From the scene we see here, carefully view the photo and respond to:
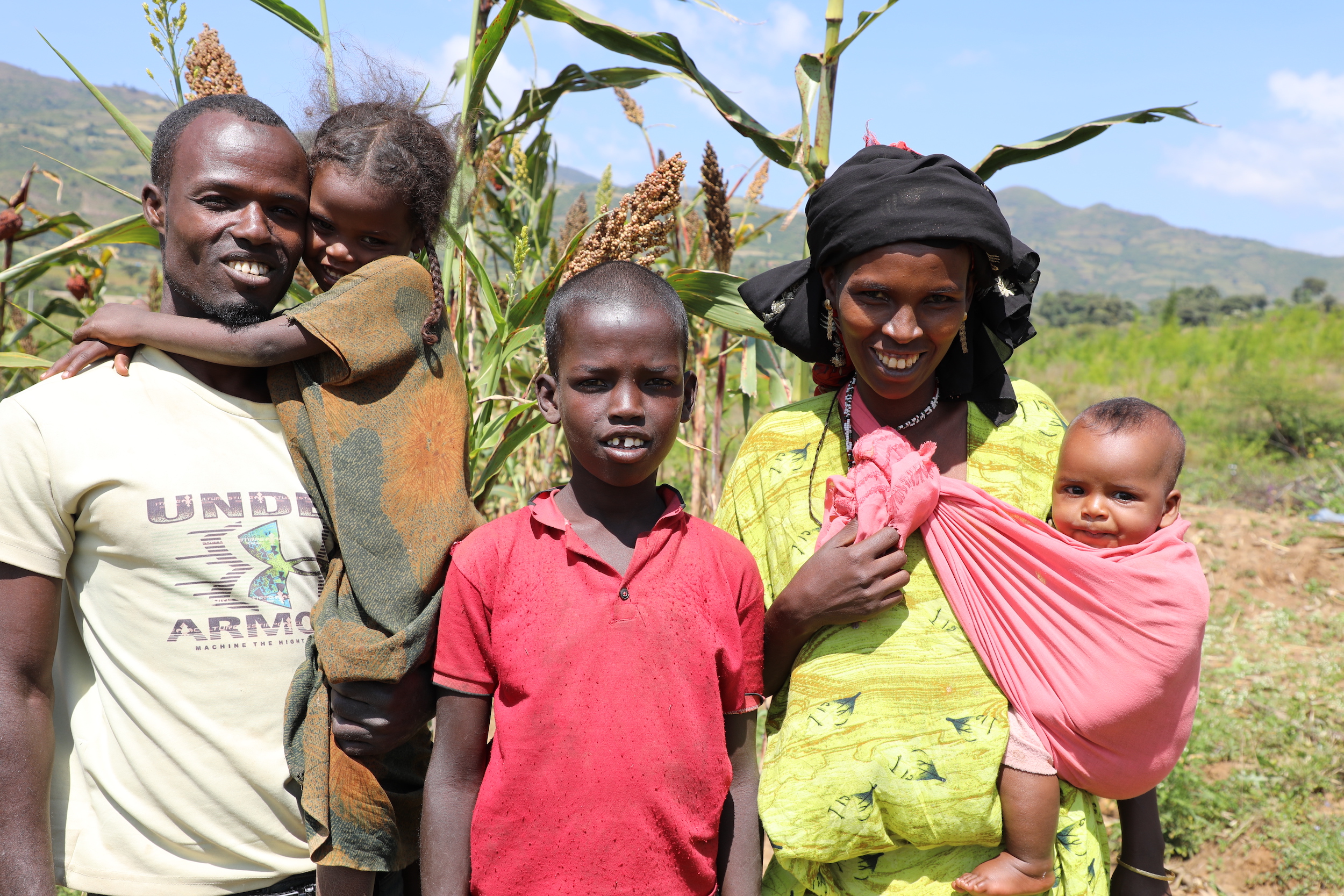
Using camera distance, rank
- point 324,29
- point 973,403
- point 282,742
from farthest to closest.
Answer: point 324,29, point 973,403, point 282,742

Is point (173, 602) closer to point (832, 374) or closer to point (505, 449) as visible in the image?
point (505, 449)

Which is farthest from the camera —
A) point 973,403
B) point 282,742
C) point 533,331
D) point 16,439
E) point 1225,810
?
point 1225,810

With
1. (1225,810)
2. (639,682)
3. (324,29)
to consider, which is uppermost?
(324,29)

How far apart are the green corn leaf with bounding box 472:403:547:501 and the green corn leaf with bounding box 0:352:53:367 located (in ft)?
3.11

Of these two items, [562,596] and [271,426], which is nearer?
[562,596]

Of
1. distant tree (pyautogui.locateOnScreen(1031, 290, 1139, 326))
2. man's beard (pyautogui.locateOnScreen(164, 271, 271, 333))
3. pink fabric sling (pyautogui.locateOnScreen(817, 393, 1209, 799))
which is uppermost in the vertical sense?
distant tree (pyautogui.locateOnScreen(1031, 290, 1139, 326))

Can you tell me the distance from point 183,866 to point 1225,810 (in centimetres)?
390

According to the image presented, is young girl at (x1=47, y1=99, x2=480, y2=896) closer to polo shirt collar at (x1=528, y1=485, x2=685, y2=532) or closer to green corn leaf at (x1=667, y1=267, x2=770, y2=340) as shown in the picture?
polo shirt collar at (x1=528, y1=485, x2=685, y2=532)

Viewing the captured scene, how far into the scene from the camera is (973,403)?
171 cm

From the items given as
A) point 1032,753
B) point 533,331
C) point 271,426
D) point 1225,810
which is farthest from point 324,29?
point 1225,810

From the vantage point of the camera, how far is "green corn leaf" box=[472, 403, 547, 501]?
217 cm

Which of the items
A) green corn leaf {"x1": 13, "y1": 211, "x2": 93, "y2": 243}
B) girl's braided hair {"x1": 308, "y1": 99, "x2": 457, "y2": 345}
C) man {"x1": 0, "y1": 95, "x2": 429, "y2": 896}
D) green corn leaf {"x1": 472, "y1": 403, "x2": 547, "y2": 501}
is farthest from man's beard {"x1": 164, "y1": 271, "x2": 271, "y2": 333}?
green corn leaf {"x1": 13, "y1": 211, "x2": 93, "y2": 243}

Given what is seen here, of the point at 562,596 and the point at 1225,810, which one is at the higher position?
the point at 562,596

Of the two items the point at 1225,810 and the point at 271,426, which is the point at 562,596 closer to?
the point at 271,426
